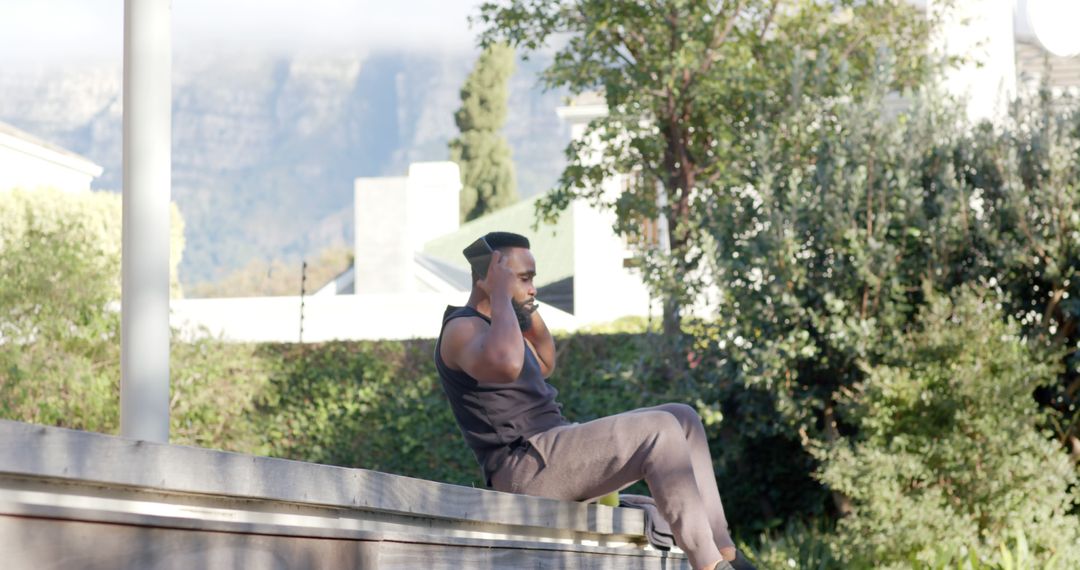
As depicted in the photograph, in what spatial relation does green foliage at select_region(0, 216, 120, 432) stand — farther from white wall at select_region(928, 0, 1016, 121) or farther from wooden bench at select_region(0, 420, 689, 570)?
wooden bench at select_region(0, 420, 689, 570)

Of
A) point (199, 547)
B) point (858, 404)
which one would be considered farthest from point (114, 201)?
point (199, 547)

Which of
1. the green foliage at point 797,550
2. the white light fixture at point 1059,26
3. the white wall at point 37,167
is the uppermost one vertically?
the white wall at point 37,167

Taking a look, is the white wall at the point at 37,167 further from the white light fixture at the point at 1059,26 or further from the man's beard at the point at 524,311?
the man's beard at the point at 524,311

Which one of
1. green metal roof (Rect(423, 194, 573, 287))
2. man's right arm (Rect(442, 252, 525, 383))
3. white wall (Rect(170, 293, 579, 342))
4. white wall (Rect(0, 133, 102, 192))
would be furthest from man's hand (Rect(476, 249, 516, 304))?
white wall (Rect(0, 133, 102, 192))

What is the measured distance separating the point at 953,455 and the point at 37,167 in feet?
94.2

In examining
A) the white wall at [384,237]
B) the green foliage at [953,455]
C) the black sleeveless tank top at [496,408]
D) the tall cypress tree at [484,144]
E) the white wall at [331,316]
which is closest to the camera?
the black sleeveless tank top at [496,408]

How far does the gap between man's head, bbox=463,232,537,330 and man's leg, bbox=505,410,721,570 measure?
0.49m

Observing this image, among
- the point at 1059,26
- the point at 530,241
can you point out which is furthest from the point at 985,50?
the point at 530,241

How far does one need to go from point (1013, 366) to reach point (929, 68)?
2.41 metres

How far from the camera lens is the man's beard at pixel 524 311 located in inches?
193

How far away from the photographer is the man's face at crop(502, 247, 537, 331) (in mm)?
4844

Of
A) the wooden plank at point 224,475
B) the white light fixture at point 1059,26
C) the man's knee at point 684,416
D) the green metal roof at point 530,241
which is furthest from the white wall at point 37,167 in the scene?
the wooden plank at point 224,475

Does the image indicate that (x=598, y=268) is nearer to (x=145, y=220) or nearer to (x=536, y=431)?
(x=536, y=431)

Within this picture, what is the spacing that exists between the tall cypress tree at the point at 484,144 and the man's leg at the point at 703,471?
51637 millimetres
